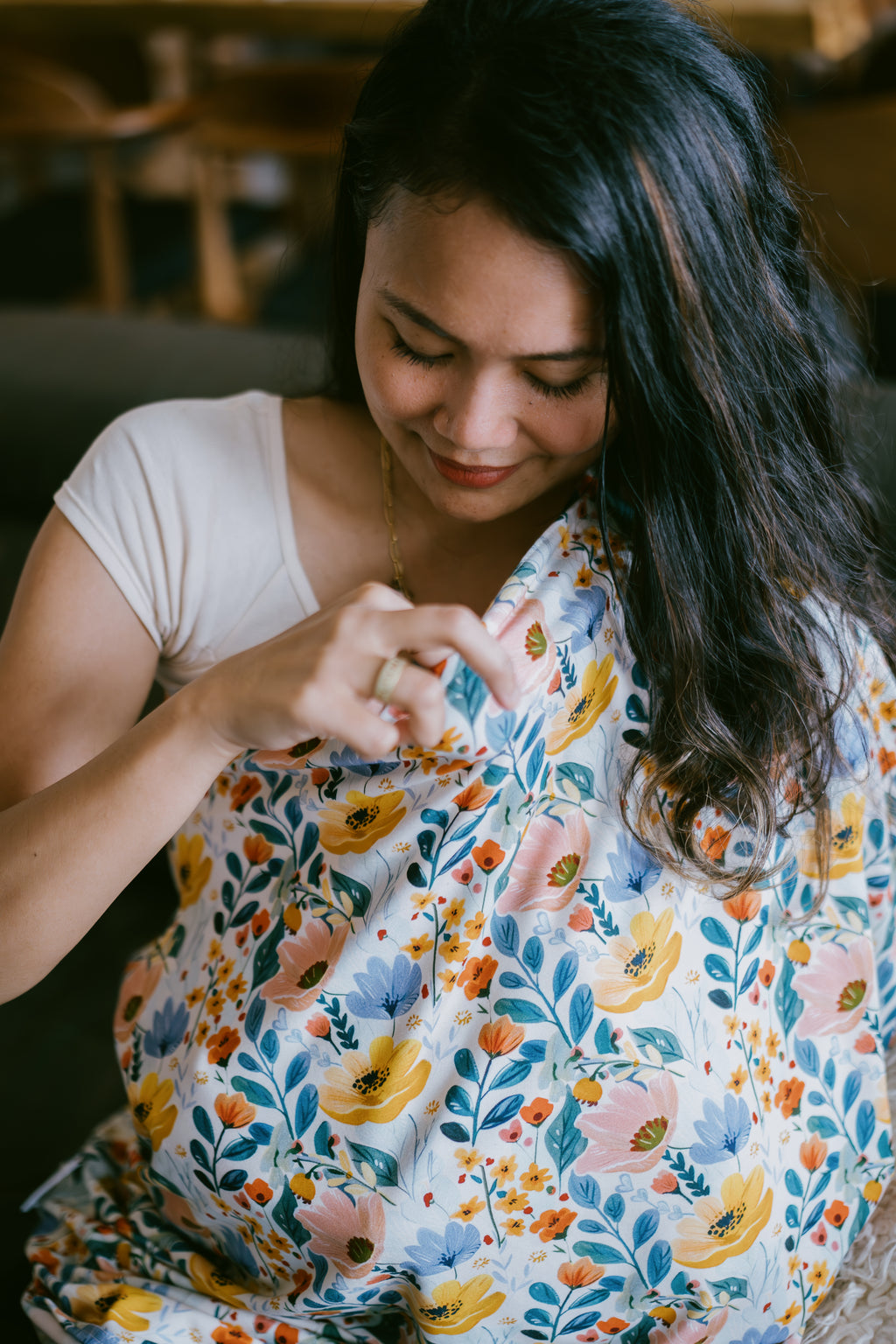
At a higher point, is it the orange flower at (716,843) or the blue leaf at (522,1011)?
the orange flower at (716,843)

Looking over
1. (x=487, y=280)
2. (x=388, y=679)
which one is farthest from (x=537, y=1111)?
(x=487, y=280)

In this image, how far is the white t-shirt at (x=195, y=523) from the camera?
878 millimetres

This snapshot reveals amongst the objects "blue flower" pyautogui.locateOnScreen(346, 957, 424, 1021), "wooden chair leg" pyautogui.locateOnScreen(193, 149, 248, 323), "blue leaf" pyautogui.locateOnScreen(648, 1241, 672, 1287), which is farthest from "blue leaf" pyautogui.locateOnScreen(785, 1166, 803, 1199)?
"wooden chair leg" pyautogui.locateOnScreen(193, 149, 248, 323)

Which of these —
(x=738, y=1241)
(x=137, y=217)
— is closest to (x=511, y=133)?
(x=738, y=1241)

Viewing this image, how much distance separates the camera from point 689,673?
82 cm

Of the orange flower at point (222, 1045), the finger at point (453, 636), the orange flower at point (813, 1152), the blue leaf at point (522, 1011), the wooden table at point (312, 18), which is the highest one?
the wooden table at point (312, 18)

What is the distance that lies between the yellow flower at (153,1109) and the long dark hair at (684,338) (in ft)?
1.35

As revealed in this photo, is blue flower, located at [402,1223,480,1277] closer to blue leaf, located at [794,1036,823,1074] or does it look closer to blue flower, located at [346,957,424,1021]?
blue flower, located at [346,957,424,1021]

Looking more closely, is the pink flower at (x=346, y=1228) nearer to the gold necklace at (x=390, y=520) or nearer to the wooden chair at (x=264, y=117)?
the gold necklace at (x=390, y=520)

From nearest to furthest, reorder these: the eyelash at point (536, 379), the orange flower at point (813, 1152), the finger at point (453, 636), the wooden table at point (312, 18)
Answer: the finger at point (453, 636) → the eyelash at point (536, 379) → the orange flower at point (813, 1152) → the wooden table at point (312, 18)

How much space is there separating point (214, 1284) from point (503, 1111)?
29cm

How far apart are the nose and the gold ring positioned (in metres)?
0.19

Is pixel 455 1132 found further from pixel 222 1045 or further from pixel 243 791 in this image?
pixel 243 791

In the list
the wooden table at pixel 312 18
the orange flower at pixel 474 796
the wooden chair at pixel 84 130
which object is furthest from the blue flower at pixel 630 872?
the wooden chair at pixel 84 130
